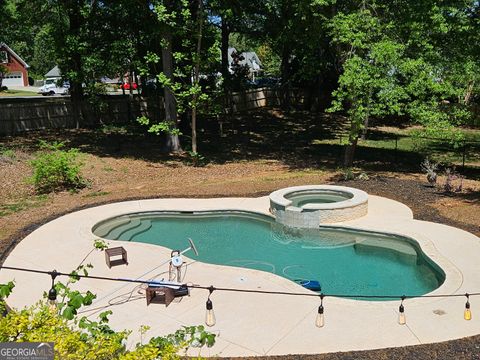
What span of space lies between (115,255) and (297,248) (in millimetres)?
4631

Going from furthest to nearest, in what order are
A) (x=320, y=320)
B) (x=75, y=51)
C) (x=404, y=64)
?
1. (x=75, y=51)
2. (x=404, y=64)
3. (x=320, y=320)

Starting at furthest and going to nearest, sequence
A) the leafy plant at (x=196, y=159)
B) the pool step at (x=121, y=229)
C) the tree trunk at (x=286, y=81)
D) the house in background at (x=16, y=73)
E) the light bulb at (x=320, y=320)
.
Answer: the house in background at (x=16, y=73)
the tree trunk at (x=286, y=81)
the leafy plant at (x=196, y=159)
the pool step at (x=121, y=229)
the light bulb at (x=320, y=320)

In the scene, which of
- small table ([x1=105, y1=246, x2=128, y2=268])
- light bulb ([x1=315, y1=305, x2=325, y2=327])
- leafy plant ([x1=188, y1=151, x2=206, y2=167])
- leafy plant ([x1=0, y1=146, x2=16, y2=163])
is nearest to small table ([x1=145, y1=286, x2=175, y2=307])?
small table ([x1=105, y1=246, x2=128, y2=268])

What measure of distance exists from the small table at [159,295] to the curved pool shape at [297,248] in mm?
2806

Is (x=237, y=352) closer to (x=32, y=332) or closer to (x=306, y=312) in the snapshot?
(x=306, y=312)

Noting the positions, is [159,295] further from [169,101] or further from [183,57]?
[169,101]

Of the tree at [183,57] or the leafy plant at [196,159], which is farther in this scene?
the leafy plant at [196,159]

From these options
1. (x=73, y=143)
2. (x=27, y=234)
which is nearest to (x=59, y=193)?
(x=27, y=234)

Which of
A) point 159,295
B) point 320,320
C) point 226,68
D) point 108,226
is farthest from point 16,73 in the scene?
point 320,320

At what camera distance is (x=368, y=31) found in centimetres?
1834

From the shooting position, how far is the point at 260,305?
903 cm

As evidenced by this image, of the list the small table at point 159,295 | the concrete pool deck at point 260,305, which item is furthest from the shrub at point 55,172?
the small table at point 159,295

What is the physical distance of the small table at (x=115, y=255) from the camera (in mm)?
10852

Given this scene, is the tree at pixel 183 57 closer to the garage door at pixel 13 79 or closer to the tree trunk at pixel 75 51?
the tree trunk at pixel 75 51
